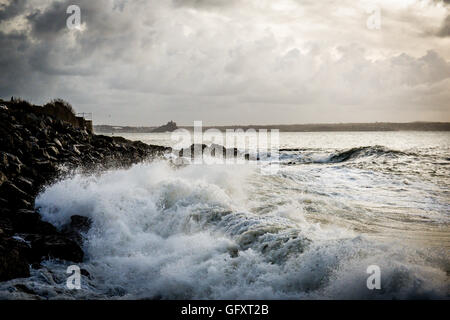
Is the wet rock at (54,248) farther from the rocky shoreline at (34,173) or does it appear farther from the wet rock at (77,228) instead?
the wet rock at (77,228)

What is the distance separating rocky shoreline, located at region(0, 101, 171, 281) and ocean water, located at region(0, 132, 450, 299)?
31cm

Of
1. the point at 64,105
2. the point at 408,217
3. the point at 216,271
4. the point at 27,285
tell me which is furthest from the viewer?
the point at 64,105

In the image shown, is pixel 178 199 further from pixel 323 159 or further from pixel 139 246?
pixel 323 159

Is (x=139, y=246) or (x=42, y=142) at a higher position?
(x=42, y=142)

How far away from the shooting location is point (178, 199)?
9.66 metres

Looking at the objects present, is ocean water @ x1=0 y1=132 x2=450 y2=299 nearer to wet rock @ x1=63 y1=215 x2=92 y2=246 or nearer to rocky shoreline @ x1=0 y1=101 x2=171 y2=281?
wet rock @ x1=63 y1=215 x2=92 y2=246

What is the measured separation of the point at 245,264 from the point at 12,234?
4.91m

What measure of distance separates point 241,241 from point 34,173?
757cm

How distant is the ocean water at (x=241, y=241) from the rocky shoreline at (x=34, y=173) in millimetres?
310

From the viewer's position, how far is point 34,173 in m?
10.2

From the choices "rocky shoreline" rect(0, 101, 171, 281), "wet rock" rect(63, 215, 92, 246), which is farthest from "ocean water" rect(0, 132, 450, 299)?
"rocky shoreline" rect(0, 101, 171, 281)
